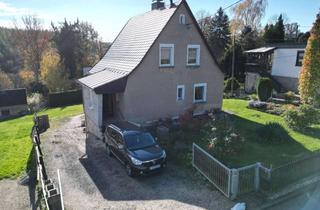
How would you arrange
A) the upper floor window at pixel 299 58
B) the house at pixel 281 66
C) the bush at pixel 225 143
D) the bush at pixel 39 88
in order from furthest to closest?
the bush at pixel 39 88 → the house at pixel 281 66 → the upper floor window at pixel 299 58 → the bush at pixel 225 143

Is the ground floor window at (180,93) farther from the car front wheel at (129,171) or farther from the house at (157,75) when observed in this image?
the car front wheel at (129,171)

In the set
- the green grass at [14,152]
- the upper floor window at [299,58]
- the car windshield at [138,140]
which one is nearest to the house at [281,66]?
the upper floor window at [299,58]

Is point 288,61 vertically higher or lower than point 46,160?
higher

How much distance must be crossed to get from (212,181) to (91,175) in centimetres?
536

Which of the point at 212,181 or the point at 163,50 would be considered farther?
the point at 163,50


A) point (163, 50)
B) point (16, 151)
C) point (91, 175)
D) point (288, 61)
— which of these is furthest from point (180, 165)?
point (288, 61)

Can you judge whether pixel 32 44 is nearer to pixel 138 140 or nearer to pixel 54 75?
pixel 54 75

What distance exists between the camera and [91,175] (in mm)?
10812

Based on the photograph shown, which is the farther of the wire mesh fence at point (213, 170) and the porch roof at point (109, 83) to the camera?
the porch roof at point (109, 83)

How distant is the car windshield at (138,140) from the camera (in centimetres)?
1084

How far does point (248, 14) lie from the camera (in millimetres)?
46156

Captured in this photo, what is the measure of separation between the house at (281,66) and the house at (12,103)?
1252 inches

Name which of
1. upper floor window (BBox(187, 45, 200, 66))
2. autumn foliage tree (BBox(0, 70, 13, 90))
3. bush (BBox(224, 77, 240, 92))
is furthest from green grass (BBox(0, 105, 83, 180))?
autumn foliage tree (BBox(0, 70, 13, 90))

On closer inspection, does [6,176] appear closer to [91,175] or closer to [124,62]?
[91,175]
